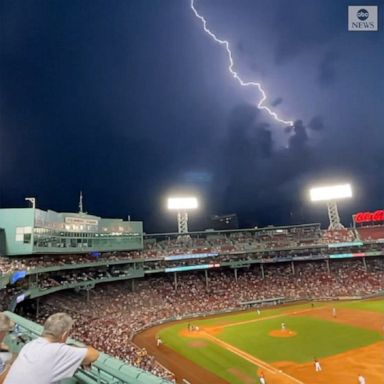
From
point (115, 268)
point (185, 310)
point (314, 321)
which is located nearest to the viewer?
point (314, 321)

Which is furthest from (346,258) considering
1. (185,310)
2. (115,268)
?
(115,268)

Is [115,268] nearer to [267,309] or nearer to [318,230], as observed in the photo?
[267,309]

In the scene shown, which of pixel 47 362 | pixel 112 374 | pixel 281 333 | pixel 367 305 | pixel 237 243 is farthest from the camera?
pixel 237 243

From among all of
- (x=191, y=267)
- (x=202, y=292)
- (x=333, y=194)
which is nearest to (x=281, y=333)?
(x=202, y=292)

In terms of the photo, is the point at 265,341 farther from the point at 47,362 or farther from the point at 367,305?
the point at 47,362

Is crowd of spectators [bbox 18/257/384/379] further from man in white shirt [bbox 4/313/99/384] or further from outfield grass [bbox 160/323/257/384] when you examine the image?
man in white shirt [bbox 4/313/99/384]

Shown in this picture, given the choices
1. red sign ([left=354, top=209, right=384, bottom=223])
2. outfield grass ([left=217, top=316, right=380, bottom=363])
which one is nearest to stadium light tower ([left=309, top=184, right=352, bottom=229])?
red sign ([left=354, top=209, right=384, bottom=223])
